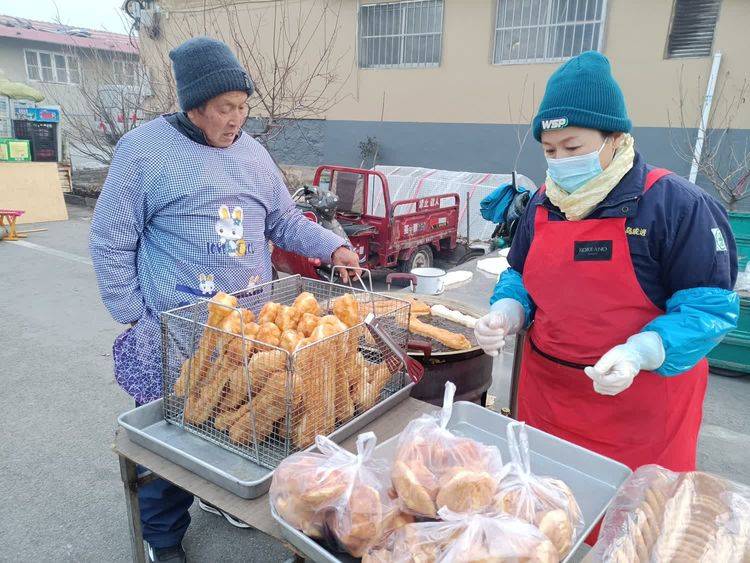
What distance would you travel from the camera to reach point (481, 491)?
3.27ft

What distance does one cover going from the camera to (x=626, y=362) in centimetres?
141

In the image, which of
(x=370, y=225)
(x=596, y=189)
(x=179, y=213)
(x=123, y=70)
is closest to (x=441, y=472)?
(x=596, y=189)

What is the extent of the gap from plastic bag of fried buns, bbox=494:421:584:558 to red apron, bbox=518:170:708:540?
79cm

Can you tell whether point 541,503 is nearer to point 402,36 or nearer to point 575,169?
point 575,169

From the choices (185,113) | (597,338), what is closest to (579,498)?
(597,338)

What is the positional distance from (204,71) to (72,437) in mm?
2996

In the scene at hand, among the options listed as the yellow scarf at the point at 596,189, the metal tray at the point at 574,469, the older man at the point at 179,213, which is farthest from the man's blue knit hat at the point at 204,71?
the metal tray at the point at 574,469

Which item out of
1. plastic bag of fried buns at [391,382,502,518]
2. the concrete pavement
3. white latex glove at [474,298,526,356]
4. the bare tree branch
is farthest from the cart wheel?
plastic bag of fried buns at [391,382,502,518]

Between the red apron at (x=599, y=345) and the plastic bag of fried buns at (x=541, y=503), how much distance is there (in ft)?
2.60

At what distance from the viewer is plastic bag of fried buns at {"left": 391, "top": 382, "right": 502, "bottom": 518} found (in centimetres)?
100

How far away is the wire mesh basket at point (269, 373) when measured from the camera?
1403 mm

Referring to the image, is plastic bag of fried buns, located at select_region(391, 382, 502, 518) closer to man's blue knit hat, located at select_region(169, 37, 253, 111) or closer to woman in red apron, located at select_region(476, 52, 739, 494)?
woman in red apron, located at select_region(476, 52, 739, 494)

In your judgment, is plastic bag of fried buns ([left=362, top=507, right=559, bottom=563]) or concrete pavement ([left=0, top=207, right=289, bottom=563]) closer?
plastic bag of fried buns ([left=362, top=507, right=559, bottom=563])

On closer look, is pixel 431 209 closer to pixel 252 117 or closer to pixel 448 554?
pixel 252 117
